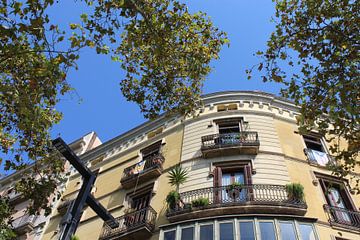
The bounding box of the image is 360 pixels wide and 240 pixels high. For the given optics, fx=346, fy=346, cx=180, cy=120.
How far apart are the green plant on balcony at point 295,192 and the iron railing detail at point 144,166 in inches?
259

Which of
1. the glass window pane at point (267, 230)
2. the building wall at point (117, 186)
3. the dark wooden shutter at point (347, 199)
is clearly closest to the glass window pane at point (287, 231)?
the glass window pane at point (267, 230)

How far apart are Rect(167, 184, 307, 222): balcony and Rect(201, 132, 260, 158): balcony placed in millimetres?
2229

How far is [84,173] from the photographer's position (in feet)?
25.1

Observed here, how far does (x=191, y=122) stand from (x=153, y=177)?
393 centimetres

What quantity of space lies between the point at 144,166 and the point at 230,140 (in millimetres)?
4967

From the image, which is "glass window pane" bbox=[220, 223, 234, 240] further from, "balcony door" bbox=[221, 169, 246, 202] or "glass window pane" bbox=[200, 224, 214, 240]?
"balcony door" bbox=[221, 169, 246, 202]

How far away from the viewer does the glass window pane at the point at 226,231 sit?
40.2 feet

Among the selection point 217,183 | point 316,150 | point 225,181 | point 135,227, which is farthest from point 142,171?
point 316,150

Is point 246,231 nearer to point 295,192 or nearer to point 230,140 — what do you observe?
point 295,192

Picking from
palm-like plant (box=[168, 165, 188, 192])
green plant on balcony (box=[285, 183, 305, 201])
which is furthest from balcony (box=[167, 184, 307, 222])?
palm-like plant (box=[168, 165, 188, 192])

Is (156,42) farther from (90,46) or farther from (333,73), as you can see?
(333,73)

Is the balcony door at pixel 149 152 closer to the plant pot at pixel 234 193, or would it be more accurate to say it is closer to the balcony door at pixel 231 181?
the balcony door at pixel 231 181

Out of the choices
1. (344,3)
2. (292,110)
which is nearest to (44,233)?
(292,110)

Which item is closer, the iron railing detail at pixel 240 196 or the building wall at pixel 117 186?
the iron railing detail at pixel 240 196
